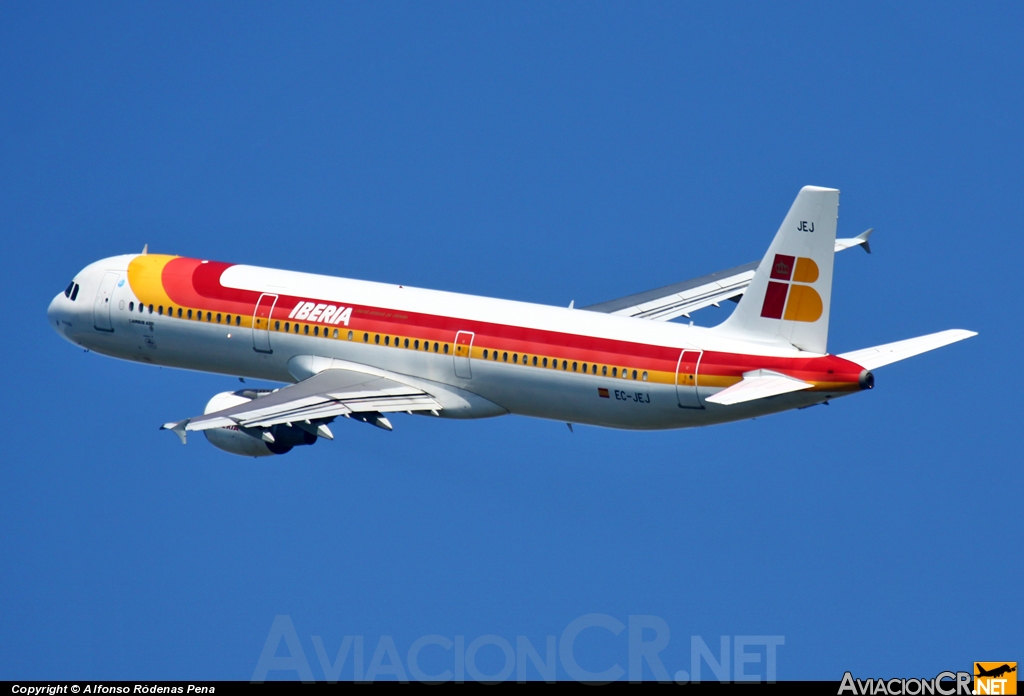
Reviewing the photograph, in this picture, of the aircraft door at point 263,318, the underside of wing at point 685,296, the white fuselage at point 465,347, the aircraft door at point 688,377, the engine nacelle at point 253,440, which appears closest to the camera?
the aircraft door at point 688,377

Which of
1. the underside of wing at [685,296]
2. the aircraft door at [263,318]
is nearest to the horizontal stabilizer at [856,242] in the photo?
the underside of wing at [685,296]

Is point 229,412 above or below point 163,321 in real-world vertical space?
below

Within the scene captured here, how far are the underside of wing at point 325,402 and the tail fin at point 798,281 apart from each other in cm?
1326

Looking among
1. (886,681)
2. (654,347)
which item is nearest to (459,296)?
(654,347)

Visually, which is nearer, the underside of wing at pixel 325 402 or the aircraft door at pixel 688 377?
the aircraft door at pixel 688 377

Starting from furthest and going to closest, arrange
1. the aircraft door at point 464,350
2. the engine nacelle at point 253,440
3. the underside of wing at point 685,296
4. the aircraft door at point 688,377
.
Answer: the underside of wing at point 685,296, the aircraft door at point 464,350, the engine nacelle at point 253,440, the aircraft door at point 688,377

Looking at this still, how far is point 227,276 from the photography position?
81750mm

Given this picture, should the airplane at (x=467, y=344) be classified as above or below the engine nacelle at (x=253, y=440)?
above

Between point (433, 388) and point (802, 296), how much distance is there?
14.9 metres

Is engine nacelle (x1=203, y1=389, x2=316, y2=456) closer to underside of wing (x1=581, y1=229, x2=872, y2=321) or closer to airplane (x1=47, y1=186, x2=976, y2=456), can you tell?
airplane (x1=47, y1=186, x2=976, y2=456)

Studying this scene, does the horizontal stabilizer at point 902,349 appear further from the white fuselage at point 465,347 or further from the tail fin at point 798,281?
the tail fin at point 798,281

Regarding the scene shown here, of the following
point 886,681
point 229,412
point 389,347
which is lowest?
point 886,681

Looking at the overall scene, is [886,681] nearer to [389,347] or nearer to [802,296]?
[802,296]

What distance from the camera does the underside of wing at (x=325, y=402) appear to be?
73.2m
